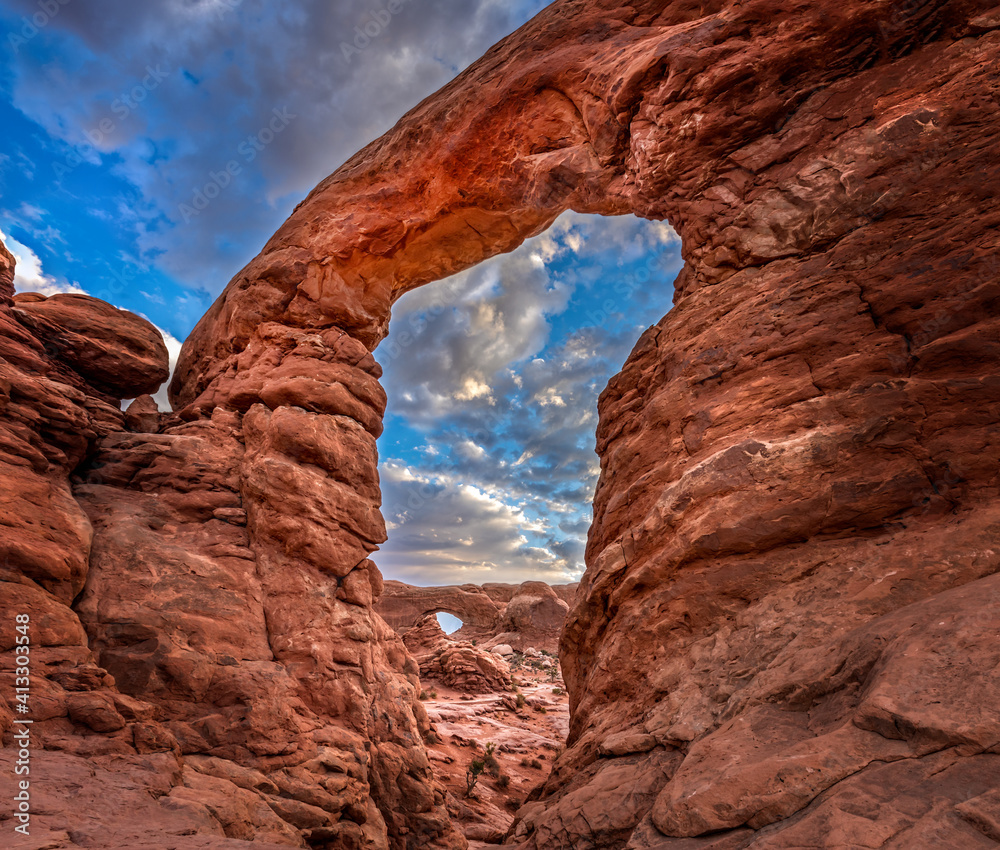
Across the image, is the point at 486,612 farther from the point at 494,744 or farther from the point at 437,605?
the point at 494,744

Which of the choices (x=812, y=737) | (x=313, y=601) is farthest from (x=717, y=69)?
(x=313, y=601)

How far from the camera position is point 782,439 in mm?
4859

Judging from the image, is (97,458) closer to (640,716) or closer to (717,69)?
(640,716)

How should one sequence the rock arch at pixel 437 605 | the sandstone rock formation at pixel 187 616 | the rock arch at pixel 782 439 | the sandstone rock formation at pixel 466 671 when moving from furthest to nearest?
the rock arch at pixel 437 605 → the sandstone rock formation at pixel 466 671 → the sandstone rock formation at pixel 187 616 → the rock arch at pixel 782 439

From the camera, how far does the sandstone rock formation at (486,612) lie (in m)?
32.9

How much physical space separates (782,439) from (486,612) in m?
33.6

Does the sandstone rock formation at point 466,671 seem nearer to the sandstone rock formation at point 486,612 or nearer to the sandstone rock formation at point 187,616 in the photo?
the sandstone rock formation at point 486,612

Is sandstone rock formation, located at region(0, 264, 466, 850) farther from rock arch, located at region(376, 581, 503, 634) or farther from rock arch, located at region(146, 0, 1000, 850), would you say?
rock arch, located at region(376, 581, 503, 634)

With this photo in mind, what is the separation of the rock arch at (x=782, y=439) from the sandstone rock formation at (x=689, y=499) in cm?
3

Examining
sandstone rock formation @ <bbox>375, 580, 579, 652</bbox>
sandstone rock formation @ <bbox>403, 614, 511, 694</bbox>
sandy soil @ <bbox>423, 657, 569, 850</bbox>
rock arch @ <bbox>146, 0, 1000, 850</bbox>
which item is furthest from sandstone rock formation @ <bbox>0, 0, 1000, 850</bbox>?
sandstone rock formation @ <bbox>375, 580, 579, 652</bbox>

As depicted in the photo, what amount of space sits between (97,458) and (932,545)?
12.0 meters

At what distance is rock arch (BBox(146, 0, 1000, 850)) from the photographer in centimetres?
293

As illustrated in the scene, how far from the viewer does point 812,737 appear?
2.94 meters

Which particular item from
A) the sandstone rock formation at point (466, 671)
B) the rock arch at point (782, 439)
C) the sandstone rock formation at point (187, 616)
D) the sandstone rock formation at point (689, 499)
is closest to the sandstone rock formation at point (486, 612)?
the sandstone rock formation at point (466, 671)
